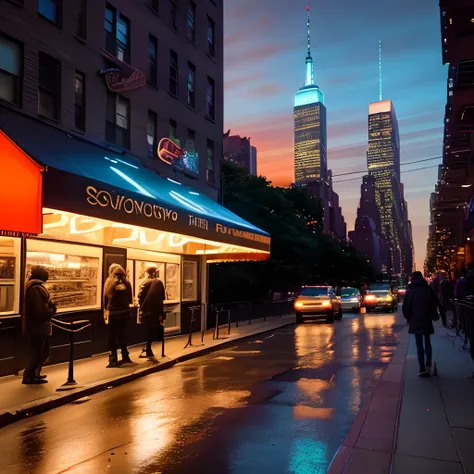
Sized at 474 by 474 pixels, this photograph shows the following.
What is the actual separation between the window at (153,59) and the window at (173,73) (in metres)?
1.24

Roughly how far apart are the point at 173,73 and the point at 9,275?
12.5 meters

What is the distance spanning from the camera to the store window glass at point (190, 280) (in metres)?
19.9

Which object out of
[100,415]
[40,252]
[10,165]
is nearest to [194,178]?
[40,252]

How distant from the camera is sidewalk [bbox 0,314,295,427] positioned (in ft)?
26.4

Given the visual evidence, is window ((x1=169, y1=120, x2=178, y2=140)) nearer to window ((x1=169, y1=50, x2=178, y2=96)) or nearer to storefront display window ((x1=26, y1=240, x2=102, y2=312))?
window ((x1=169, y1=50, x2=178, y2=96))

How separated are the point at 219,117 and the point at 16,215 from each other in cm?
1686

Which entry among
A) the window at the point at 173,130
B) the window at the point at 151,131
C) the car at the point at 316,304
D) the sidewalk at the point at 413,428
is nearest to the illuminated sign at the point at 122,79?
the window at the point at 151,131

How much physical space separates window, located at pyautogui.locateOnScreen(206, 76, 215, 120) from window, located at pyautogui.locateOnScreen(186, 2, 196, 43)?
205 cm

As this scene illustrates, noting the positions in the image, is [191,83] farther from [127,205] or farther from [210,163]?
[127,205]

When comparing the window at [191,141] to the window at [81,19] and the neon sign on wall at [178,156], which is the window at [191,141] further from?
the window at [81,19]

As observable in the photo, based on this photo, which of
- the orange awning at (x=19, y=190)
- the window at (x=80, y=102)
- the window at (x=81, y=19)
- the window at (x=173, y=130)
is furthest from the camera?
the window at (x=173, y=130)

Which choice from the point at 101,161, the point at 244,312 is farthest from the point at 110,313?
the point at 244,312

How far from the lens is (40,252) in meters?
12.1

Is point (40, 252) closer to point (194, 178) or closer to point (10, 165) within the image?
point (10, 165)
